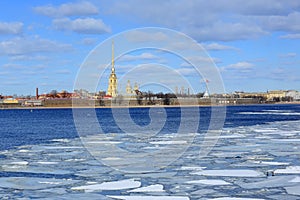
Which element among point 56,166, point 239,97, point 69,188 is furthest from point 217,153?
point 239,97

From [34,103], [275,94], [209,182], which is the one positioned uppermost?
[275,94]

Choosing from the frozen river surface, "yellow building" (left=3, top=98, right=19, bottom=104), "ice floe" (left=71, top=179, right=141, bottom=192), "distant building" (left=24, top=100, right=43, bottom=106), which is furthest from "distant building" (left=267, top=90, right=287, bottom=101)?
"ice floe" (left=71, top=179, right=141, bottom=192)

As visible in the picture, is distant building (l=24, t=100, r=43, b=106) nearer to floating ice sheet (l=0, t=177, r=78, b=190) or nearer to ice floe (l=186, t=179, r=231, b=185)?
floating ice sheet (l=0, t=177, r=78, b=190)

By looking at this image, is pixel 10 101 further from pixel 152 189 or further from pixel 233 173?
pixel 152 189

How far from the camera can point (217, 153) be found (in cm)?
1516

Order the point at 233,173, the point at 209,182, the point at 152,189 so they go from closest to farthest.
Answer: the point at 152,189 → the point at 209,182 → the point at 233,173

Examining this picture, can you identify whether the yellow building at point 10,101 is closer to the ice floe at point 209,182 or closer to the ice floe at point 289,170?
the ice floe at point 289,170

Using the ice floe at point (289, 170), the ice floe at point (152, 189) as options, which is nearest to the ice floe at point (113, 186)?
the ice floe at point (152, 189)

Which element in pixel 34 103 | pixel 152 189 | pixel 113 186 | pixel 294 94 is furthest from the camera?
pixel 294 94

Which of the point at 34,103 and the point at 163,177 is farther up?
the point at 34,103

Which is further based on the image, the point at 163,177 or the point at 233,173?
the point at 233,173

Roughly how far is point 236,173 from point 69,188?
392cm

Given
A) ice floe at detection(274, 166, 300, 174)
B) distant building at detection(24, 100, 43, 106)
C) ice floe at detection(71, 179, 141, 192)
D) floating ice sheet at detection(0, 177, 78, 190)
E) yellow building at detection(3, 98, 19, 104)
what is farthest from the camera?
yellow building at detection(3, 98, 19, 104)

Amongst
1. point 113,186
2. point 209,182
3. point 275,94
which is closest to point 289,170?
point 209,182
